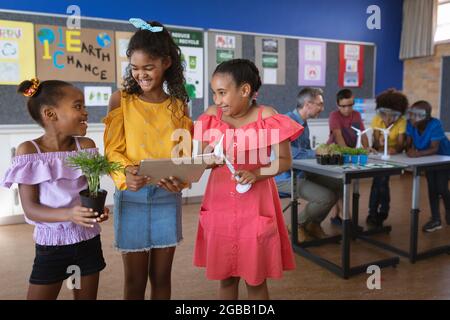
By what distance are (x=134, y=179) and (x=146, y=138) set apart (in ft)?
0.59

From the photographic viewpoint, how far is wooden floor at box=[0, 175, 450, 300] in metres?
2.29

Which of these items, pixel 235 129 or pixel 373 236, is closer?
pixel 235 129

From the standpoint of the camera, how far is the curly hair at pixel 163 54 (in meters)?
1.39

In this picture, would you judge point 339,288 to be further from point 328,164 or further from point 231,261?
point 231,261

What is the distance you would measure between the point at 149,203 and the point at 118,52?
295cm

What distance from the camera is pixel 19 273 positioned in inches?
100

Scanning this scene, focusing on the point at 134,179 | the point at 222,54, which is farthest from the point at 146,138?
the point at 222,54

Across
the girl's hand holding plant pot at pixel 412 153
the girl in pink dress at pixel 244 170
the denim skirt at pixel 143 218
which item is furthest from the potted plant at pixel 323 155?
the denim skirt at pixel 143 218

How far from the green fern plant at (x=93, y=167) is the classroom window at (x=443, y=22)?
5656 mm

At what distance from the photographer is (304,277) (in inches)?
99.8

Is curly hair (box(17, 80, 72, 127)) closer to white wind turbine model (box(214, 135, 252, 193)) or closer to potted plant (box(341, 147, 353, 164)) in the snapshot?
white wind turbine model (box(214, 135, 252, 193))

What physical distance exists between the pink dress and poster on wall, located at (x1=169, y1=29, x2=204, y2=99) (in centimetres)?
294

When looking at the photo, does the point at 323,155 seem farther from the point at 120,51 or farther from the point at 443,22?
the point at 443,22
